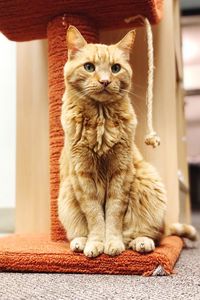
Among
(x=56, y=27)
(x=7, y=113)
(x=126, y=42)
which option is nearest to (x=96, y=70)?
(x=126, y=42)

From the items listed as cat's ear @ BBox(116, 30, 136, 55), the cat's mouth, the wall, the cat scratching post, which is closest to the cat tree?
the cat scratching post

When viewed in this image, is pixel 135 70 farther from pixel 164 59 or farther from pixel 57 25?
pixel 57 25

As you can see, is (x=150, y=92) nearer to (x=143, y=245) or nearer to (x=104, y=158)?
(x=104, y=158)

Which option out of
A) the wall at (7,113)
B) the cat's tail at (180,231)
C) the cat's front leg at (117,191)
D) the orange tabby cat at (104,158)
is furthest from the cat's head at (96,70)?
the wall at (7,113)

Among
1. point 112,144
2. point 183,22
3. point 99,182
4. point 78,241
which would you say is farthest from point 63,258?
point 183,22

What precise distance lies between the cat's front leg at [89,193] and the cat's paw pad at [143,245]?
9 cm

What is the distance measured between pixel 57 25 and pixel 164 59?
18.3 inches

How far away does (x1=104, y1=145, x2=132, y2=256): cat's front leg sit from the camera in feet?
3.76

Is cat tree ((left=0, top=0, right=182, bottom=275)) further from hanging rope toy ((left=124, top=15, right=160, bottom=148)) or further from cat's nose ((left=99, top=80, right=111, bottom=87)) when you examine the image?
cat's nose ((left=99, top=80, right=111, bottom=87))

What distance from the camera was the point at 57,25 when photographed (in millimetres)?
1462

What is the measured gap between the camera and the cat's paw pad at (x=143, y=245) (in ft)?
3.61

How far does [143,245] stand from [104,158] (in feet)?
0.85

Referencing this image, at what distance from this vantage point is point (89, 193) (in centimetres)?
117

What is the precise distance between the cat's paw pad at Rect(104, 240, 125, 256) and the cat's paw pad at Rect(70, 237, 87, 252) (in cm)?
8
